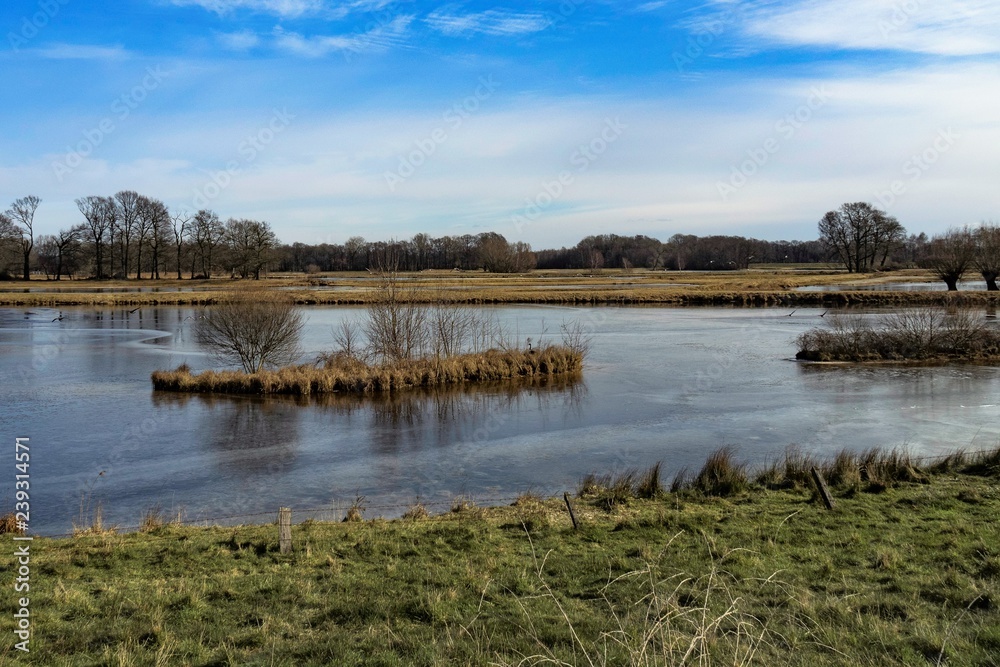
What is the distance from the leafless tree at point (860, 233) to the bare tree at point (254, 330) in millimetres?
89010

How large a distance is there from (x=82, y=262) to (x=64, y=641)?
334 feet

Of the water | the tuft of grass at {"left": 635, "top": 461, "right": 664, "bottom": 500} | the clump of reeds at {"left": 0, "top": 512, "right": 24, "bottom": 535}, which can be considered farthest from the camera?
the water

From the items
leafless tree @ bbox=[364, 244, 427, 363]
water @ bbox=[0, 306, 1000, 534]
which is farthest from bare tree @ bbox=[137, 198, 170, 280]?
leafless tree @ bbox=[364, 244, 427, 363]

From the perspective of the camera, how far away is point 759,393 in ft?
77.2

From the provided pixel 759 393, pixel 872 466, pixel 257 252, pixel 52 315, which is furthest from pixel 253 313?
pixel 257 252

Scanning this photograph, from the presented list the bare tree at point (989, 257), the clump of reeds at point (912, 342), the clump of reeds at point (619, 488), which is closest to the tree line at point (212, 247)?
the bare tree at point (989, 257)

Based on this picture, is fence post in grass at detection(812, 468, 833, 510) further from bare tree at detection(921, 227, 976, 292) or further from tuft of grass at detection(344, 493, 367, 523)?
bare tree at detection(921, 227, 976, 292)

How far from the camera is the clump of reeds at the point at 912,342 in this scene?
31359mm

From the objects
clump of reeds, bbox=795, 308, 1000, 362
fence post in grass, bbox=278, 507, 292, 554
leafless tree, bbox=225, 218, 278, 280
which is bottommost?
fence post in grass, bbox=278, 507, 292, 554

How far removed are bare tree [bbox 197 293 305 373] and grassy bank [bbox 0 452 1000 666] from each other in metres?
17.2

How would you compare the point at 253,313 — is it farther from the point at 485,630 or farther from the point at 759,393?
the point at 485,630

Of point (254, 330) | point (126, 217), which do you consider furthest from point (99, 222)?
point (254, 330)

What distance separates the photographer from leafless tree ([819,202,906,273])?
3780 inches

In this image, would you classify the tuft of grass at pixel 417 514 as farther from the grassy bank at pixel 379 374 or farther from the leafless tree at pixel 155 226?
the leafless tree at pixel 155 226
